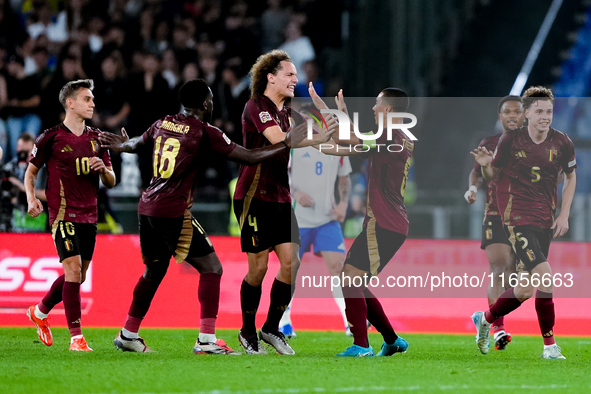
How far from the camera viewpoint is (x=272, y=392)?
510cm

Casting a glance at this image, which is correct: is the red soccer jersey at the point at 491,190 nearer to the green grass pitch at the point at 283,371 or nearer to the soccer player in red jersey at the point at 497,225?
the soccer player in red jersey at the point at 497,225

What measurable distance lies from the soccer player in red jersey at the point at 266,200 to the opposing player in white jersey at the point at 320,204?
2066 mm

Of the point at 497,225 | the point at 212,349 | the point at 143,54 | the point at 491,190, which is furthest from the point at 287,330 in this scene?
the point at 143,54

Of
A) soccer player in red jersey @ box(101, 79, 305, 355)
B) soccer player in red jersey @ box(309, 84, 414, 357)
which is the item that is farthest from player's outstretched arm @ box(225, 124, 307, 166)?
soccer player in red jersey @ box(309, 84, 414, 357)

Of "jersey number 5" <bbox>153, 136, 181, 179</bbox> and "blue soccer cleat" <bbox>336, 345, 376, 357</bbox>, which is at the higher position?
"jersey number 5" <bbox>153, 136, 181, 179</bbox>

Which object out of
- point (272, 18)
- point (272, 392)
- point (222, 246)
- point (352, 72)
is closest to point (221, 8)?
point (272, 18)

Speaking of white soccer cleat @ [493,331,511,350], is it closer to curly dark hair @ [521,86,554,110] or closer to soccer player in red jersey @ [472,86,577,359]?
soccer player in red jersey @ [472,86,577,359]

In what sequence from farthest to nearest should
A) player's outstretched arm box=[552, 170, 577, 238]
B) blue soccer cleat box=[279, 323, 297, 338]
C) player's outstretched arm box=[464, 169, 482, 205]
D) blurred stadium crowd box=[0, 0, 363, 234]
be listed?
blurred stadium crowd box=[0, 0, 363, 234]
blue soccer cleat box=[279, 323, 297, 338]
player's outstretched arm box=[464, 169, 482, 205]
player's outstretched arm box=[552, 170, 577, 238]

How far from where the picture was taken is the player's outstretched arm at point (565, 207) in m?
7.14

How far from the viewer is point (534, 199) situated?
723 cm

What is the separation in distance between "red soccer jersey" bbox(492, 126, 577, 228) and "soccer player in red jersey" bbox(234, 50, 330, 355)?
6.25 feet

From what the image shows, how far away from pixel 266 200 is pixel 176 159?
0.76 metres

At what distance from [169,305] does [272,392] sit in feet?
16.5

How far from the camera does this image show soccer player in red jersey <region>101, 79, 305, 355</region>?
6.82 m
